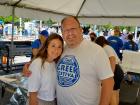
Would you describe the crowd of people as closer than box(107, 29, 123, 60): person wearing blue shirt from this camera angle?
Yes

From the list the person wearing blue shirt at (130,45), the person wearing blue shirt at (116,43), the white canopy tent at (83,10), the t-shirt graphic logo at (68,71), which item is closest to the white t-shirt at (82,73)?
the t-shirt graphic logo at (68,71)

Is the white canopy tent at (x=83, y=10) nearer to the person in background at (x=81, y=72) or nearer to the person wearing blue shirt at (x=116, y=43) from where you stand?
the person wearing blue shirt at (x=116, y=43)

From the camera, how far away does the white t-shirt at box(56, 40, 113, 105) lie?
2256 mm

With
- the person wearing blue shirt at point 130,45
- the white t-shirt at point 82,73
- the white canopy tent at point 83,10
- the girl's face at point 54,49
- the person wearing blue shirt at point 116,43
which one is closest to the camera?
the white t-shirt at point 82,73

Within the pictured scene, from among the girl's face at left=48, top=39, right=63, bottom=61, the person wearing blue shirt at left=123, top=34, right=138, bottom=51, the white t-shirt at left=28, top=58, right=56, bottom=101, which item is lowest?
the white t-shirt at left=28, top=58, right=56, bottom=101

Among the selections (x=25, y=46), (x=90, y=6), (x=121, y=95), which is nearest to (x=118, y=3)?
(x=90, y=6)

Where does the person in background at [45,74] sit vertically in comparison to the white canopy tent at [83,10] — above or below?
below

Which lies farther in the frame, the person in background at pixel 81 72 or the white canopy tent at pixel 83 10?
the white canopy tent at pixel 83 10

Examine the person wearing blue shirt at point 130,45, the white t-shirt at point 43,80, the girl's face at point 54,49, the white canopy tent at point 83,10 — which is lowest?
the white t-shirt at point 43,80

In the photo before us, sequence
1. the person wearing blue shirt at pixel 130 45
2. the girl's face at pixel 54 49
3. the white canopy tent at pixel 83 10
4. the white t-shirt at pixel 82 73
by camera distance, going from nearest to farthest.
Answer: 1. the white t-shirt at pixel 82 73
2. the girl's face at pixel 54 49
3. the white canopy tent at pixel 83 10
4. the person wearing blue shirt at pixel 130 45

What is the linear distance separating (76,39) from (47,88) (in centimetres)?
50

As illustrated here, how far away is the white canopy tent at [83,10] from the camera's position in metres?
5.38

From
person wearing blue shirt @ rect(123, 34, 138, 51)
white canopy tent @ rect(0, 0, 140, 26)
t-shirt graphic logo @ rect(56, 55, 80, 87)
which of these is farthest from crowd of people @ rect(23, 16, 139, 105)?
person wearing blue shirt @ rect(123, 34, 138, 51)

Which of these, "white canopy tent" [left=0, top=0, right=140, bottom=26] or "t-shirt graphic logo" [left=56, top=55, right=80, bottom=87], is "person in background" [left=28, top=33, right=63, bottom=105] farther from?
"white canopy tent" [left=0, top=0, right=140, bottom=26]
